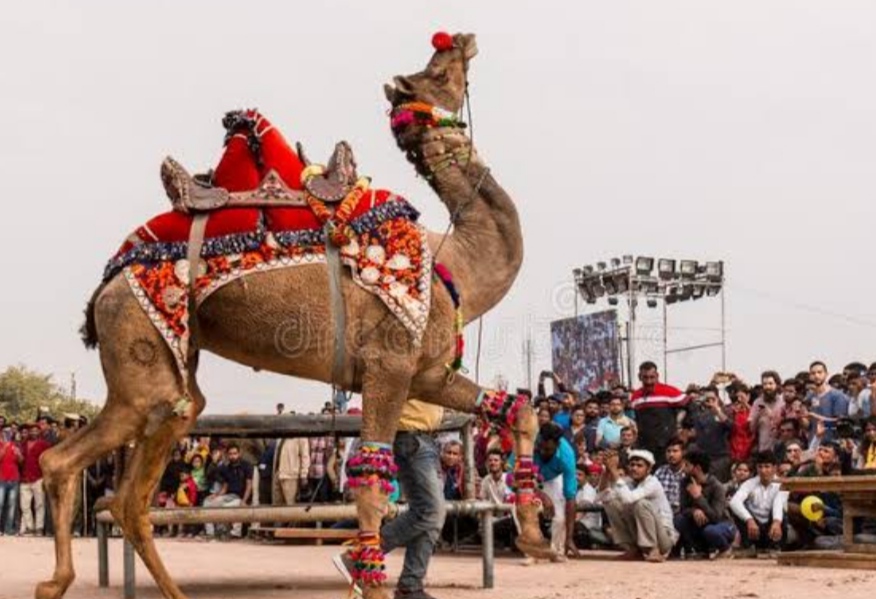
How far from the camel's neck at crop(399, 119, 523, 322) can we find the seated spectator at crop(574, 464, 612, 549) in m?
7.47

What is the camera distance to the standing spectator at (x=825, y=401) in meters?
14.7

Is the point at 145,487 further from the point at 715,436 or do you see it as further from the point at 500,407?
the point at 715,436

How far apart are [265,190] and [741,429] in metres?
9.12

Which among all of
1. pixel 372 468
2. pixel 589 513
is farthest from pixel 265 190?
pixel 589 513

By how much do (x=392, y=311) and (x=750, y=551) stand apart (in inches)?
313

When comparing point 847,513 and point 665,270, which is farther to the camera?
point 665,270

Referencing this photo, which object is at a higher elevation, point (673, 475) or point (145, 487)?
point (145, 487)

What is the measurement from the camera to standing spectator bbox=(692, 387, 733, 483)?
1564 centimetres

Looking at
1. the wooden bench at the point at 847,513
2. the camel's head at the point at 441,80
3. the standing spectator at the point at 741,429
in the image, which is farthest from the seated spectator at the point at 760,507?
the camel's head at the point at 441,80

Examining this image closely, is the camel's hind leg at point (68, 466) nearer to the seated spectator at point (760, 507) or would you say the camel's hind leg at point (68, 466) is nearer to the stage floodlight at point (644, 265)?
the seated spectator at point (760, 507)

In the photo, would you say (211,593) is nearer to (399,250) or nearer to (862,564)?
(399,250)

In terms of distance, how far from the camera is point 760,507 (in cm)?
1420

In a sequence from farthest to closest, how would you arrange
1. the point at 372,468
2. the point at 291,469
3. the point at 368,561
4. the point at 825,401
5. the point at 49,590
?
the point at 291,469, the point at 825,401, the point at 49,590, the point at 372,468, the point at 368,561

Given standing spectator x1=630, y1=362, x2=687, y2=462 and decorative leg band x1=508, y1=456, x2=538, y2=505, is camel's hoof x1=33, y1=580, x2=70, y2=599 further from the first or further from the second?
standing spectator x1=630, y1=362, x2=687, y2=462
